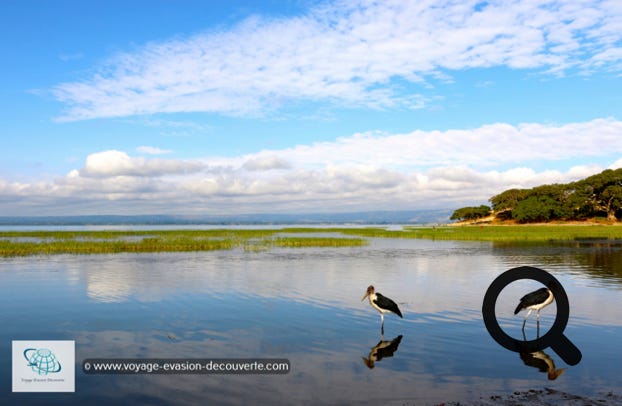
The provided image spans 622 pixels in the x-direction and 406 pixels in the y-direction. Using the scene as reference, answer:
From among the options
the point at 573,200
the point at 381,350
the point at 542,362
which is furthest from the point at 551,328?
the point at 573,200

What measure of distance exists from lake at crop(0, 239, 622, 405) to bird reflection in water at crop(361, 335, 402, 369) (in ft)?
0.19

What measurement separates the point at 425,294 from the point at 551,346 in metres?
10.9

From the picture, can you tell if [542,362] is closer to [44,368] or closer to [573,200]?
[44,368]

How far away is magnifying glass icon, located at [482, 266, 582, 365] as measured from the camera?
Answer: 30.4ft

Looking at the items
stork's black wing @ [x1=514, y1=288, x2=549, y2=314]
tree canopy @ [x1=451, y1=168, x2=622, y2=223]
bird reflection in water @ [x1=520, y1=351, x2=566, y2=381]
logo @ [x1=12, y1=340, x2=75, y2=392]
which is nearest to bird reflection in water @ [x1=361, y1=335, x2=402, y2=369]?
bird reflection in water @ [x1=520, y1=351, x2=566, y2=381]

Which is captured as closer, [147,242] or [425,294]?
[425,294]

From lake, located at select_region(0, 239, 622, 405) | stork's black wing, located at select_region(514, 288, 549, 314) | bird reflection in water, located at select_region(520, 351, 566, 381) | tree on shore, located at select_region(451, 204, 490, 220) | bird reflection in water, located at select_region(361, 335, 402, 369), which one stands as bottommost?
lake, located at select_region(0, 239, 622, 405)

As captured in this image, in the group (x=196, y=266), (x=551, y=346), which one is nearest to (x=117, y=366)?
(x=551, y=346)

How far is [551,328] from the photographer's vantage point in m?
11.5

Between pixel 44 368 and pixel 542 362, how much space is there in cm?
1293

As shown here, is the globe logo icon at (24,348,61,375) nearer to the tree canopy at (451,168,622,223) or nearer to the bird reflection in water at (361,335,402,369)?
the bird reflection in water at (361,335,402,369)

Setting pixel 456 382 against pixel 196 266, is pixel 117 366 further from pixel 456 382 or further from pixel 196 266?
pixel 196 266

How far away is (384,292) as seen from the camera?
82.2ft

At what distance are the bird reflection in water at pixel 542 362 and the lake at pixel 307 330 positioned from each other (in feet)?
0.26
